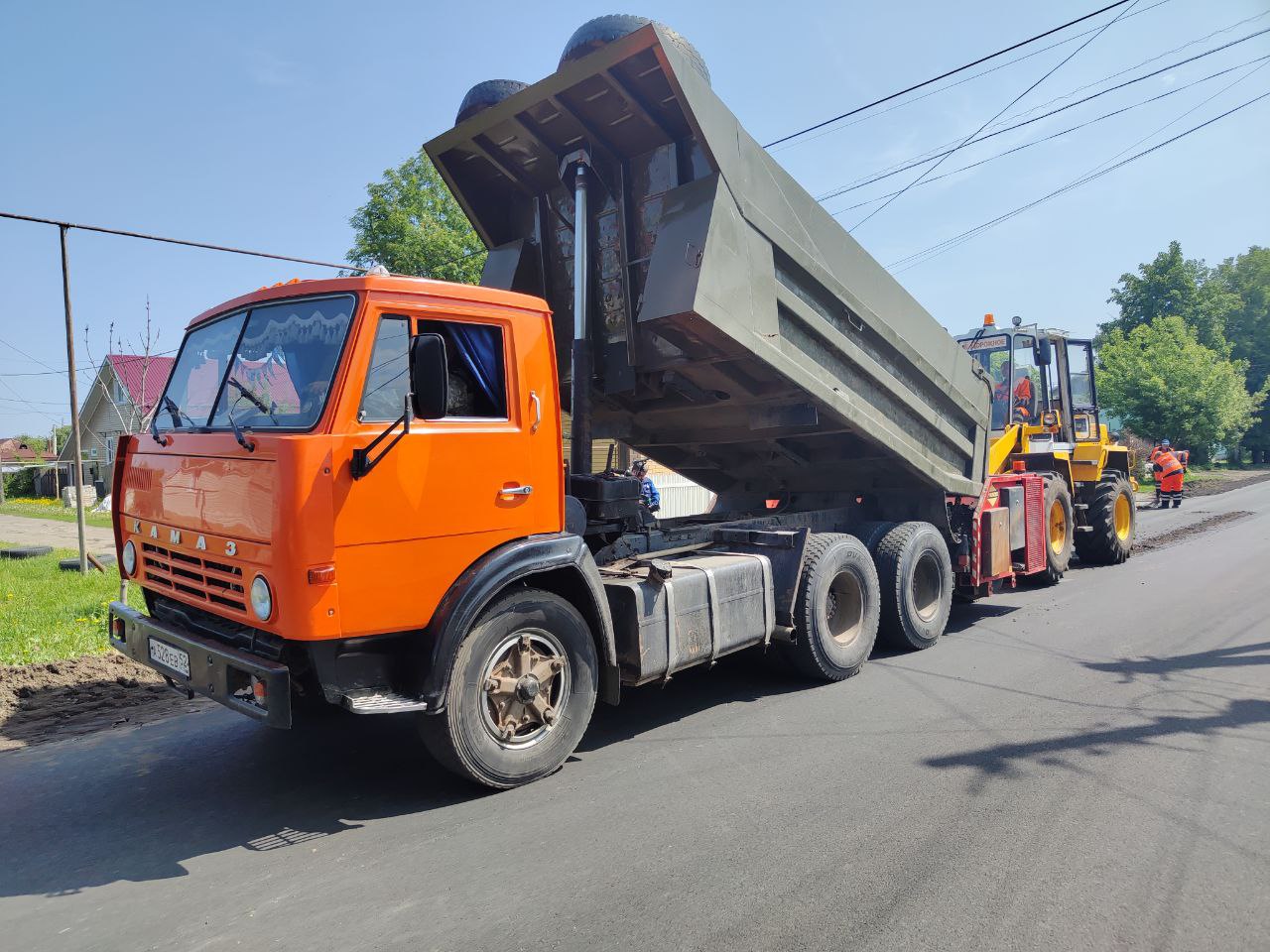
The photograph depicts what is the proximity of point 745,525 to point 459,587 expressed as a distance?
2.89 meters

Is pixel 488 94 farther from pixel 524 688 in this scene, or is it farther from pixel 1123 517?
pixel 1123 517

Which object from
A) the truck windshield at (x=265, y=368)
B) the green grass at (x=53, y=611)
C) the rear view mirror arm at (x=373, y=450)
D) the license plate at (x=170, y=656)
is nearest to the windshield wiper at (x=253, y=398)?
the truck windshield at (x=265, y=368)

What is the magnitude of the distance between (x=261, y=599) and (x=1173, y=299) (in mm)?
61394

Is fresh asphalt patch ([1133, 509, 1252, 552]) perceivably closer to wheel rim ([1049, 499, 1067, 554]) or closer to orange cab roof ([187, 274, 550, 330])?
wheel rim ([1049, 499, 1067, 554])

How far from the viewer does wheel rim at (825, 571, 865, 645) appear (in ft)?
20.3

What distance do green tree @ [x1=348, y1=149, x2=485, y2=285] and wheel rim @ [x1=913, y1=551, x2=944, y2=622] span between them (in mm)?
15495

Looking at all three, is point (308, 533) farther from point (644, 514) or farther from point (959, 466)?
point (959, 466)

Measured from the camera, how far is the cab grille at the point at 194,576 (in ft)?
12.2

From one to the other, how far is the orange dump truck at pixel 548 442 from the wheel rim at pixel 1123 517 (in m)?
5.52

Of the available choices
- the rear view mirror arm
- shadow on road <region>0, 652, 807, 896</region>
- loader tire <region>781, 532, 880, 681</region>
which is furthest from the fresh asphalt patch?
the rear view mirror arm

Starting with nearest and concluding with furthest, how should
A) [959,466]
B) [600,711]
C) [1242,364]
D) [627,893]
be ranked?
[627,893], [600,711], [959,466], [1242,364]

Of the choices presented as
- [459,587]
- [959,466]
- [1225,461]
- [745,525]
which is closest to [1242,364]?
→ [1225,461]

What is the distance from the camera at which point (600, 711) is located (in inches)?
213

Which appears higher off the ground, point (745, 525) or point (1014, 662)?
point (745, 525)
